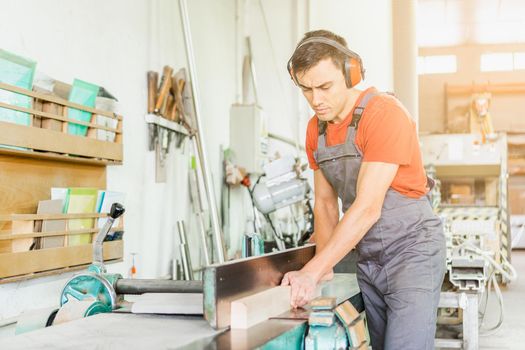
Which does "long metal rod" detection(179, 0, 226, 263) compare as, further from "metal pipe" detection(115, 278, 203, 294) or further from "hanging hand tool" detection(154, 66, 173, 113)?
"metal pipe" detection(115, 278, 203, 294)

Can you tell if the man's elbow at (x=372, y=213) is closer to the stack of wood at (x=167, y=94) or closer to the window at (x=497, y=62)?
the stack of wood at (x=167, y=94)

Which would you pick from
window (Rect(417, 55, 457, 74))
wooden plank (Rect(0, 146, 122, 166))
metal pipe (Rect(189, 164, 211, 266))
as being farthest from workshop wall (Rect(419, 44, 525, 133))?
wooden plank (Rect(0, 146, 122, 166))

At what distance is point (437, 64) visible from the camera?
1040cm

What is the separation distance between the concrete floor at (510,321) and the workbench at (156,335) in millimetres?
2681

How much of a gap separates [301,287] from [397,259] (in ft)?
1.08

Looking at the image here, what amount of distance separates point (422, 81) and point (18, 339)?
1015 cm

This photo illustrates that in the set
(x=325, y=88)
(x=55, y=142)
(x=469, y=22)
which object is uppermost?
(x=469, y=22)

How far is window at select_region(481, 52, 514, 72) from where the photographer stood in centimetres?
1016

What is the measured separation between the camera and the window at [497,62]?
10156mm

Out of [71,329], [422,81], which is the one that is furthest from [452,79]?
[71,329]

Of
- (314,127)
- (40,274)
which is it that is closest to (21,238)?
(40,274)

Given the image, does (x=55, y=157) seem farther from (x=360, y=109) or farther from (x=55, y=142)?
(x=360, y=109)

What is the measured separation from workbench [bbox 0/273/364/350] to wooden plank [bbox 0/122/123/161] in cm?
68

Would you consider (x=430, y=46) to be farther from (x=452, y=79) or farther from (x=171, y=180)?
(x=171, y=180)
